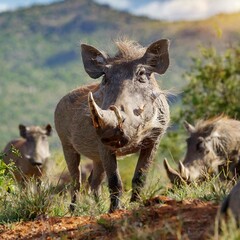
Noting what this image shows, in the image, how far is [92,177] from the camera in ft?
30.9

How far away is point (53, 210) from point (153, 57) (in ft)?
6.38

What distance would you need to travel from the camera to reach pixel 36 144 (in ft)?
47.5

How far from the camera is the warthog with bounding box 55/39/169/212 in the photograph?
6521 mm

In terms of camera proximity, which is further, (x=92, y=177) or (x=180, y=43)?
(x=180, y=43)

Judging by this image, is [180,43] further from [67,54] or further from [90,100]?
[90,100]

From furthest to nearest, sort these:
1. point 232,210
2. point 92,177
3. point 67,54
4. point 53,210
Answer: point 67,54
point 92,177
point 53,210
point 232,210

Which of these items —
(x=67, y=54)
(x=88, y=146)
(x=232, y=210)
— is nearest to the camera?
(x=232, y=210)

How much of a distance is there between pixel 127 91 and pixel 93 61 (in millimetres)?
1011

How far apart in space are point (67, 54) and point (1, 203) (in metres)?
193

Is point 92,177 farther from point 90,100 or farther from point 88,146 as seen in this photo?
point 90,100

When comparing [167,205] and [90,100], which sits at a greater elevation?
[90,100]

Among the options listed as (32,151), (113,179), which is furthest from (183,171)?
(32,151)

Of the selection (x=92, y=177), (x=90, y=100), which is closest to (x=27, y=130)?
(x=92, y=177)

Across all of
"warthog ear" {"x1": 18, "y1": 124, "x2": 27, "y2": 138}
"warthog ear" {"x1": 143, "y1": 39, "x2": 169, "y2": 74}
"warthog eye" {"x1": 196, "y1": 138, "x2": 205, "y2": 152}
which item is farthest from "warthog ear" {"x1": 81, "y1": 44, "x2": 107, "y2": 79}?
"warthog ear" {"x1": 18, "y1": 124, "x2": 27, "y2": 138}
